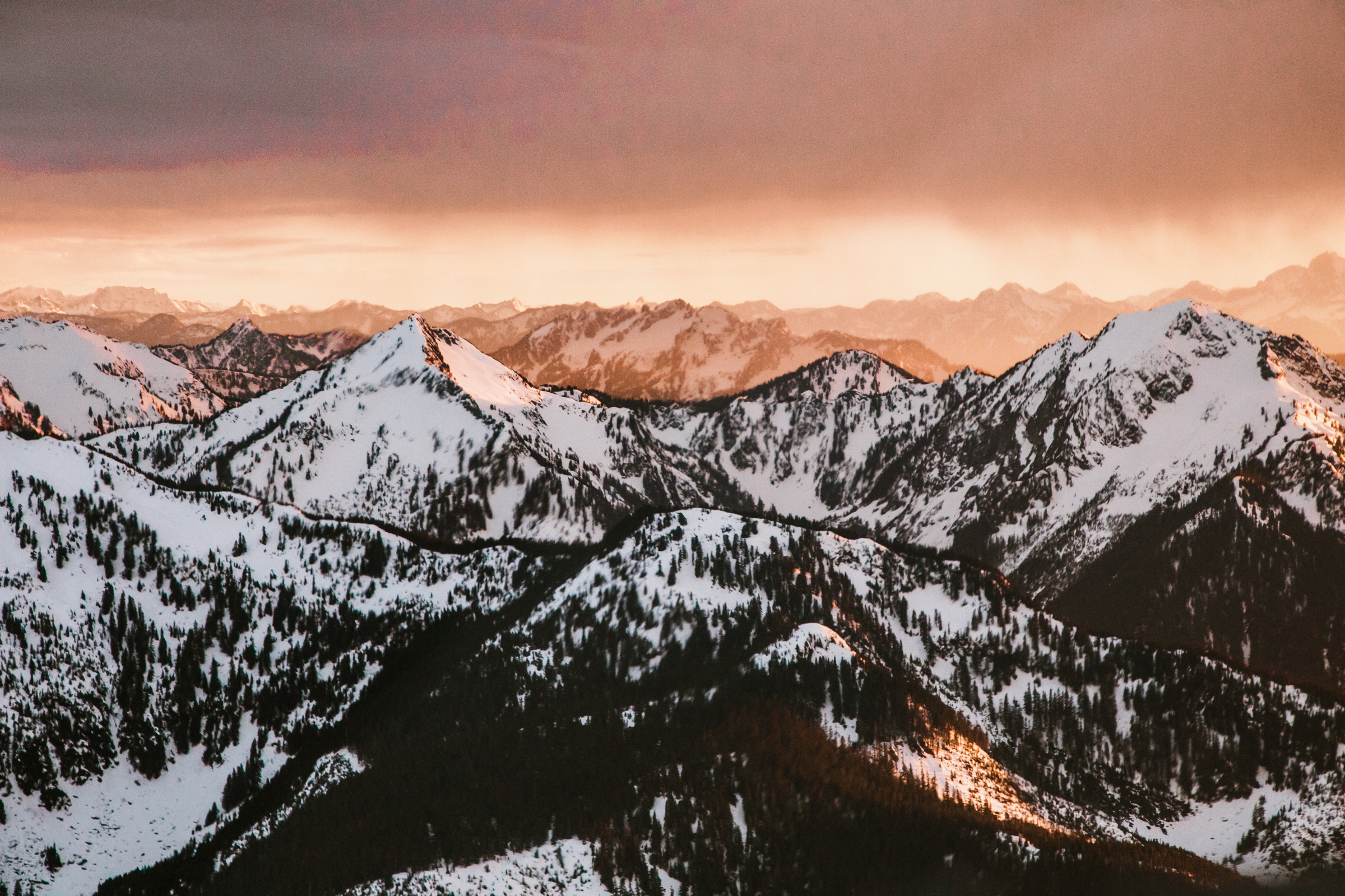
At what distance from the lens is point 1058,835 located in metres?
188

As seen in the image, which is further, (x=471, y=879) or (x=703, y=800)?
(x=703, y=800)

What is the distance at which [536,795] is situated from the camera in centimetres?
18912

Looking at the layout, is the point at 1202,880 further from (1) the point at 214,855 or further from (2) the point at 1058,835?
(1) the point at 214,855

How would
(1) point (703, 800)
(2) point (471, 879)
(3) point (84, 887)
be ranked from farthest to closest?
(3) point (84, 887) < (1) point (703, 800) < (2) point (471, 879)

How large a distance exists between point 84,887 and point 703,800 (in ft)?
376

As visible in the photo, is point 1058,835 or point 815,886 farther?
point 1058,835

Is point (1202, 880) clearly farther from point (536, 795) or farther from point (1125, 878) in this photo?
point (536, 795)

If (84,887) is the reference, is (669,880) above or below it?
above

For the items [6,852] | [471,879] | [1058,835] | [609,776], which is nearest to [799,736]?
[609,776]

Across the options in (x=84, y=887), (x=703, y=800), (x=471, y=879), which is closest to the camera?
(x=471, y=879)

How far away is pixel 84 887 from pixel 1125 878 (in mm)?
181401

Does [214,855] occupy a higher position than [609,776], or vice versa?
[609,776]

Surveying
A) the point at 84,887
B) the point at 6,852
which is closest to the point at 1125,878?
the point at 84,887

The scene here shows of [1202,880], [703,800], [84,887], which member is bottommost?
[84,887]
